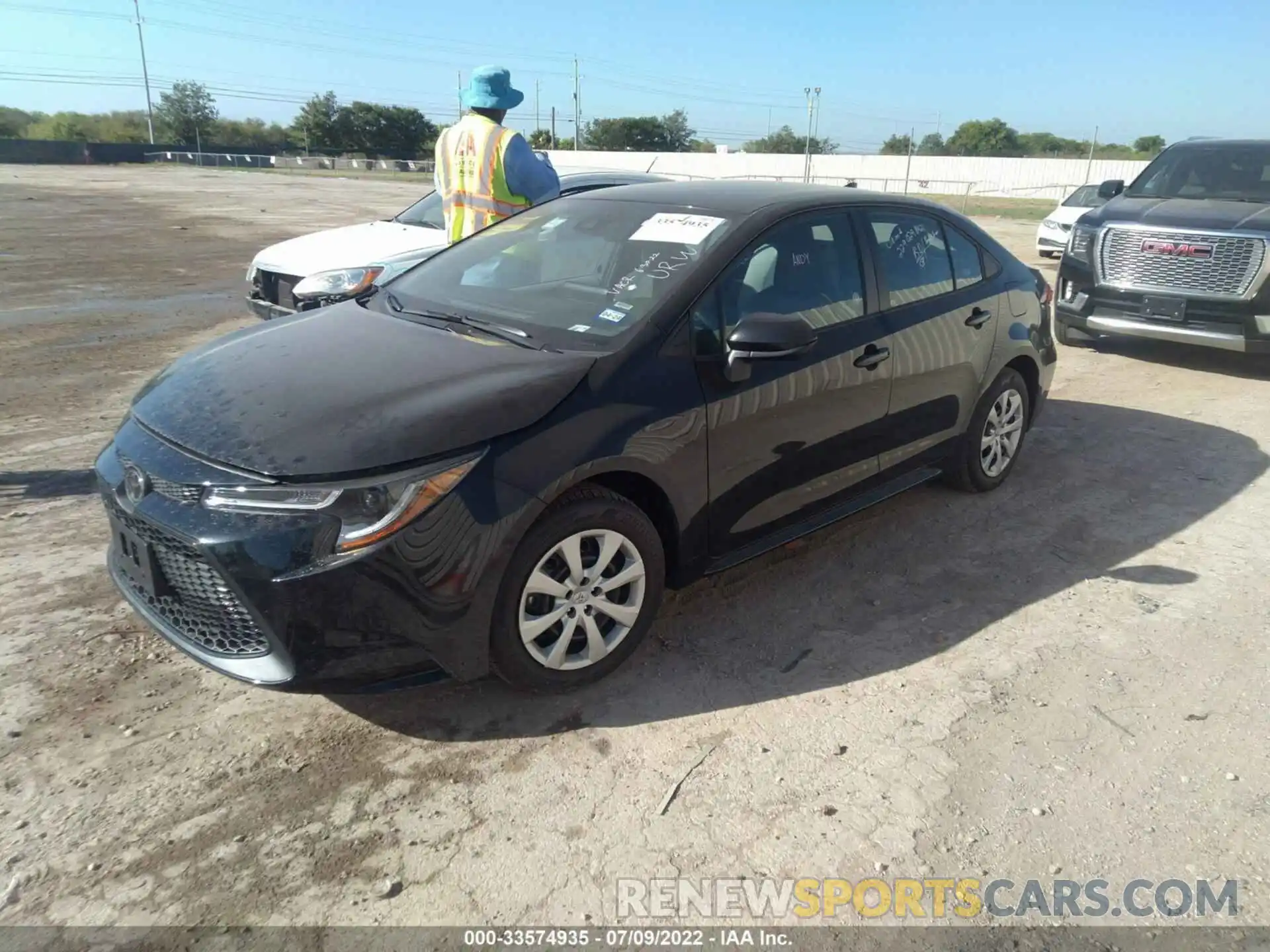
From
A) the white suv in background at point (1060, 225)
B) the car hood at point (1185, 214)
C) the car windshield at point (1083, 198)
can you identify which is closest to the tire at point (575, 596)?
the car hood at point (1185, 214)

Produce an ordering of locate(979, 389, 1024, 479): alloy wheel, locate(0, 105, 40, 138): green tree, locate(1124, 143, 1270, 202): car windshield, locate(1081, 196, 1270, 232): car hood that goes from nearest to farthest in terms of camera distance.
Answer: locate(979, 389, 1024, 479): alloy wheel → locate(1081, 196, 1270, 232): car hood → locate(1124, 143, 1270, 202): car windshield → locate(0, 105, 40, 138): green tree

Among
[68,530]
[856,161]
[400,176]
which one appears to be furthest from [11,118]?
[68,530]

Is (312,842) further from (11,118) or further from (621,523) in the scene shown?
(11,118)

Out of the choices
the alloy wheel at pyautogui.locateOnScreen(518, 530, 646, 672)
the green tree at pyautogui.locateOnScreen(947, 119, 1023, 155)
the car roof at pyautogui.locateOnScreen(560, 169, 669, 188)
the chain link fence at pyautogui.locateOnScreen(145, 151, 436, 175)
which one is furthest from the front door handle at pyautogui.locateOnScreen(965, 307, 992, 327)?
the green tree at pyautogui.locateOnScreen(947, 119, 1023, 155)

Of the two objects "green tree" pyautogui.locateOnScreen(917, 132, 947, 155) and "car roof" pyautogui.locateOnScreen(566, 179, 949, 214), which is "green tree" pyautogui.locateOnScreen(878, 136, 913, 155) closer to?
"green tree" pyautogui.locateOnScreen(917, 132, 947, 155)

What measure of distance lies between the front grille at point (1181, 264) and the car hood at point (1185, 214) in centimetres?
11

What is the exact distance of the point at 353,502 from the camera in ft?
8.71

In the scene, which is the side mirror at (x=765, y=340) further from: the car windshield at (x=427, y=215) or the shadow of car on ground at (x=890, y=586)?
the car windshield at (x=427, y=215)

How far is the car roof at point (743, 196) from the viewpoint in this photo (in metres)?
3.90

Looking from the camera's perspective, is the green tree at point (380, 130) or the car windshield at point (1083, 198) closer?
the car windshield at point (1083, 198)

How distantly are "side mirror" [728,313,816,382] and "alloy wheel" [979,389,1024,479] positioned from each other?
2.02 metres

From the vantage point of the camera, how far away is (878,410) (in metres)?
4.14

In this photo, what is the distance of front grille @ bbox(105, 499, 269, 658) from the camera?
2719mm

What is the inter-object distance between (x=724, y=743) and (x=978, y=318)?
2.84 m
